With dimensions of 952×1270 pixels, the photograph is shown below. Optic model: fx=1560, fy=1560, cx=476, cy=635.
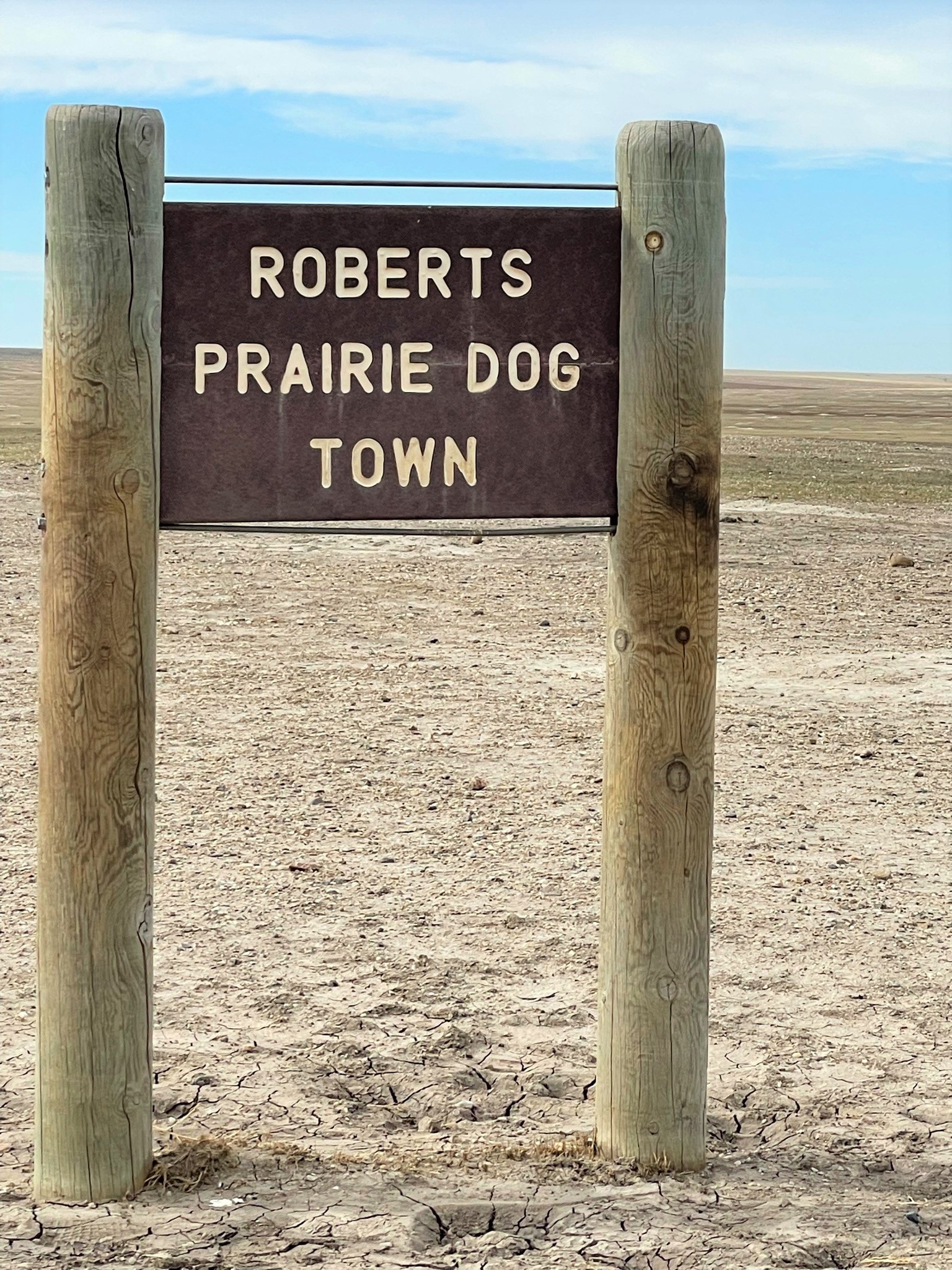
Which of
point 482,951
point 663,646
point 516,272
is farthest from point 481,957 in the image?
point 516,272

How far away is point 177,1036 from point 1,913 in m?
1.17

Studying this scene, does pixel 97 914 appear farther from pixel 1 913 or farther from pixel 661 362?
pixel 1 913

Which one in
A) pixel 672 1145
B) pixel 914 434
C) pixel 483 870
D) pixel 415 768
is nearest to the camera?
pixel 672 1145

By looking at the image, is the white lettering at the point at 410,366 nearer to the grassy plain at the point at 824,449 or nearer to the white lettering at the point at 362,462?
the white lettering at the point at 362,462

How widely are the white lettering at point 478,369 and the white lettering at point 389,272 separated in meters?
0.18

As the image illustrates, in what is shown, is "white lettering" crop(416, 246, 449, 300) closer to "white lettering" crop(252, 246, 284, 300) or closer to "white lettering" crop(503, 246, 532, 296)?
"white lettering" crop(503, 246, 532, 296)

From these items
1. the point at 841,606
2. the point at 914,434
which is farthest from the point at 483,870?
the point at 914,434

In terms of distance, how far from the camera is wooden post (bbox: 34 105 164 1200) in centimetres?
302

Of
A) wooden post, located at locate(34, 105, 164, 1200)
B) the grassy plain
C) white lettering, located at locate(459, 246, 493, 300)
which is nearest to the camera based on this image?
wooden post, located at locate(34, 105, 164, 1200)

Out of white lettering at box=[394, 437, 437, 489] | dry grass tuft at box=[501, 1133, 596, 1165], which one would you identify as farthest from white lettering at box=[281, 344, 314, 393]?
dry grass tuft at box=[501, 1133, 596, 1165]

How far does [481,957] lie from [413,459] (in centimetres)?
207

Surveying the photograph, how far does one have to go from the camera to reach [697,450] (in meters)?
3.25

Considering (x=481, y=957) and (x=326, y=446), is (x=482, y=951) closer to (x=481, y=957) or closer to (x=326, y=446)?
(x=481, y=957)

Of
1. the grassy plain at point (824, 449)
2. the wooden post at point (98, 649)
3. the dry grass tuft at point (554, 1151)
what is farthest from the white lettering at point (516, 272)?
the grassy plain at point (824, 449)
